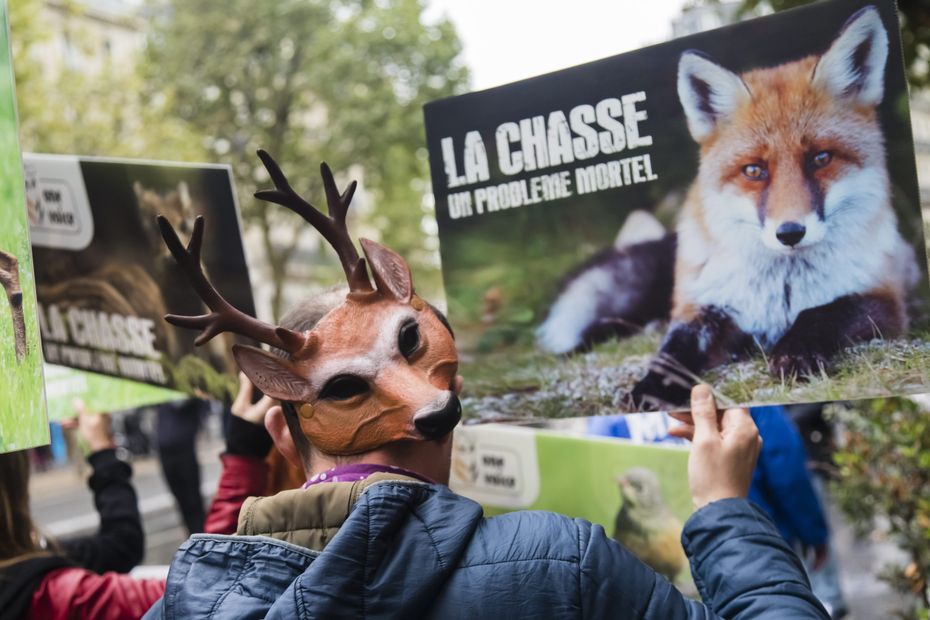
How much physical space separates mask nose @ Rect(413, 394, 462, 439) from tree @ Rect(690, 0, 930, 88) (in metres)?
4.67

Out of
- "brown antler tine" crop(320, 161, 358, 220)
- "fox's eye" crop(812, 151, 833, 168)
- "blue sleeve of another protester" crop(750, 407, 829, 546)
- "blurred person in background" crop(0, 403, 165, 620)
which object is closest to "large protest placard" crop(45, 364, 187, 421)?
"blurred person in background" crop(0, 403, 165, 620)

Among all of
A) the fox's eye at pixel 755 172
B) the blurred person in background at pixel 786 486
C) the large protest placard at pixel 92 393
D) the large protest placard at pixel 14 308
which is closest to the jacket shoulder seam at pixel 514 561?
the large protest placard at pixel 14 308

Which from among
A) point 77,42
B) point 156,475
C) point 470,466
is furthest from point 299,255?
point 470,466

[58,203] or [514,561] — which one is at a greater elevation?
[58,203]

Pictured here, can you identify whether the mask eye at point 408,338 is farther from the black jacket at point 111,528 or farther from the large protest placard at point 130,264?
the black jacket at point 111,528

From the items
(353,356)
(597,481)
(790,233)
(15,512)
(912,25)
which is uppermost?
(912,25)

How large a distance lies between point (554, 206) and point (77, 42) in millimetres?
16065

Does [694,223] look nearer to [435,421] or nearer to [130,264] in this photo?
[435,421]

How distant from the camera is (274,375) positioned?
194 centimetres

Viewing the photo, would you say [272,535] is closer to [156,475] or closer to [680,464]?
[680,464]

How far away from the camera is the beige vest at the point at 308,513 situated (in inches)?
66.2

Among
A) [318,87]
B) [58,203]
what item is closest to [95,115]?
[318,87]

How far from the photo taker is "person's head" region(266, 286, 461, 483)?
6.07 ft

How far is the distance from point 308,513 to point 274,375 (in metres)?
0.33
